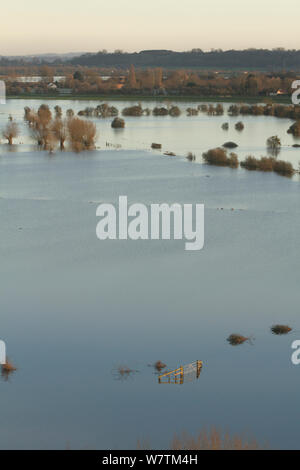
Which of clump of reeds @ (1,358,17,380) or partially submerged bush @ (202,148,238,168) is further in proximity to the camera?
partially submerged bush @ (202,148,238,168)

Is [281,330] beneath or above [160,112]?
beneath

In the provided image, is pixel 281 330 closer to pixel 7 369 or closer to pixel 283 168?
pixel 7 369

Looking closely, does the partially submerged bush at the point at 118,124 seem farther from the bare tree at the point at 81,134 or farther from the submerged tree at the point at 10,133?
the bare tree at the point at 81,134

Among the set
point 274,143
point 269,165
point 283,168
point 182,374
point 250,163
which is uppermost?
point 274,143

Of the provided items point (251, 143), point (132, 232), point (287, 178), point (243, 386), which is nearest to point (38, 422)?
point (243, 386)

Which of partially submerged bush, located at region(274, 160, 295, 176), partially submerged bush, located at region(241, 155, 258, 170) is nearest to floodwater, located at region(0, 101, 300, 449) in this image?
partially submerged bush, located at region(274, 160, 295, 176)

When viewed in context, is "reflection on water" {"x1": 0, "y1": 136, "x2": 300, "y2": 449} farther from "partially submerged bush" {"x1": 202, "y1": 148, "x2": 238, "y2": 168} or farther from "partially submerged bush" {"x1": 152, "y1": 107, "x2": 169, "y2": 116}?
"partially submerged bush" {"x1": 152, "y1": 107, "x2": 169, "y2": 116}

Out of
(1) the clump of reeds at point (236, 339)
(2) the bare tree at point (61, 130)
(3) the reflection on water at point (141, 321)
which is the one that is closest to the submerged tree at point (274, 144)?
(2) the bare tree at point (61, 130)

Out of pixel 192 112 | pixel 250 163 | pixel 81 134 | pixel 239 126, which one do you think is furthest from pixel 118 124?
pixel 250 163
